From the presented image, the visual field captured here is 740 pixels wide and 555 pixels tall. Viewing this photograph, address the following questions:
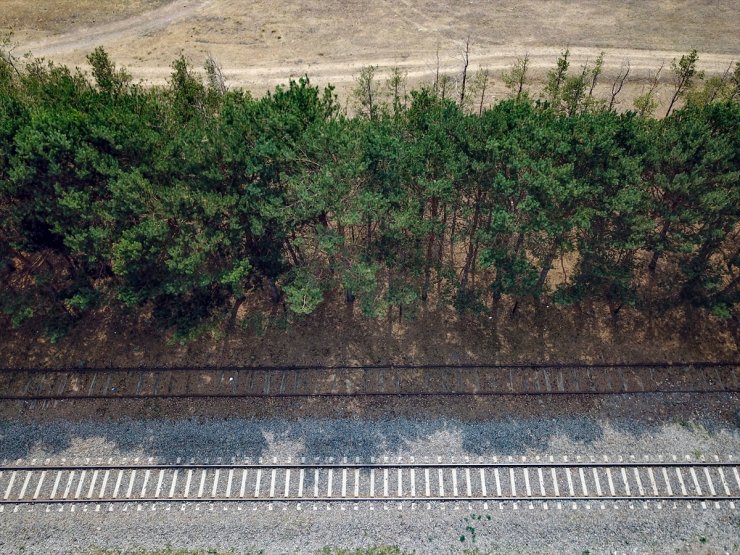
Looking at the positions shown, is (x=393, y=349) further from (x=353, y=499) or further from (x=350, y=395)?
(x=353, y=499)

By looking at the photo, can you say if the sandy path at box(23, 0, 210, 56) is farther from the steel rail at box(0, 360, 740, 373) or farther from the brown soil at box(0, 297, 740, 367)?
the steel rail at box(0, 360, 740, 373)

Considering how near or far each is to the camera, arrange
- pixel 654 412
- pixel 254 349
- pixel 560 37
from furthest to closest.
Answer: pixel 560 37
pixel 254 349
pixel 654 412

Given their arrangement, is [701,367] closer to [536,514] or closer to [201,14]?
[536,514]

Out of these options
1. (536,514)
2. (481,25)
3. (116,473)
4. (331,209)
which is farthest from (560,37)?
(116,473)

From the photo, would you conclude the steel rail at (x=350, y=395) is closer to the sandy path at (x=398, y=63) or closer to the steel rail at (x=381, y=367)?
the steel rail at (x=381, y=367)

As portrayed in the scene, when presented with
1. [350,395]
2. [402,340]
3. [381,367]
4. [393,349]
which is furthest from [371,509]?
[402,340]
